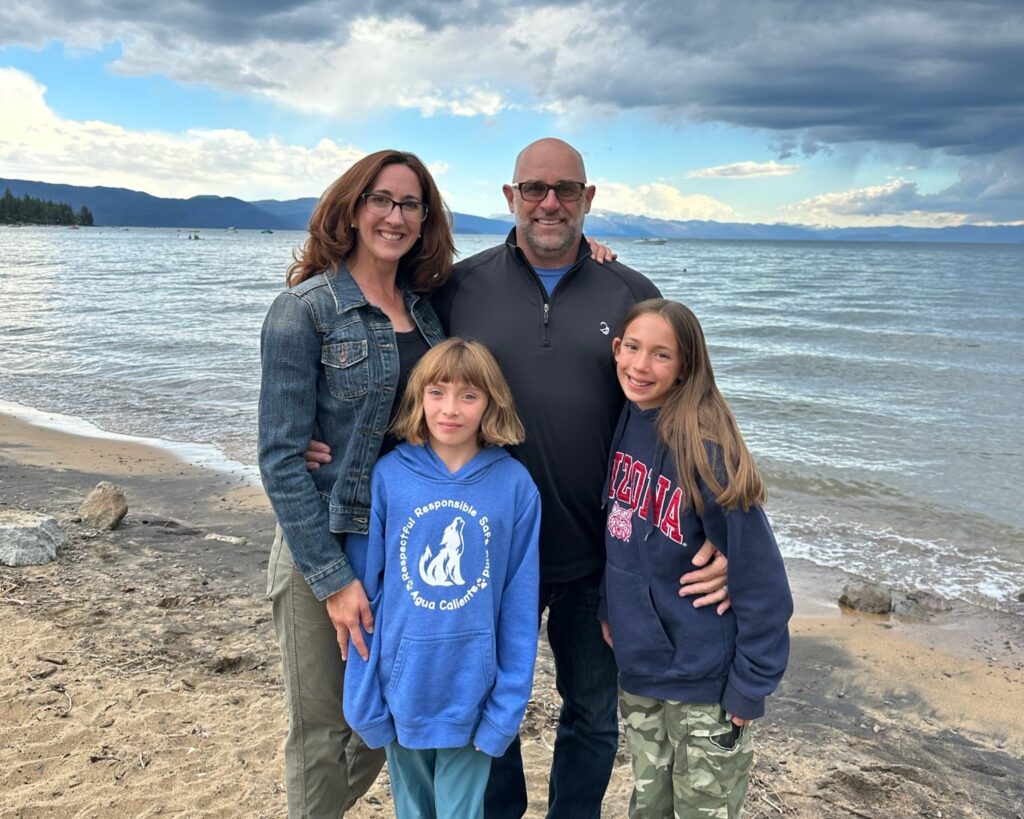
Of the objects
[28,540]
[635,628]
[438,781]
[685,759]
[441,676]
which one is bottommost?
[28,540]

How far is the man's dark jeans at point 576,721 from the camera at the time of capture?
312 cm

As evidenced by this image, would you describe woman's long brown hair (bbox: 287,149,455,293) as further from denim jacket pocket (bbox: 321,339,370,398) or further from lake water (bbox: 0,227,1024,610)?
lake water (bbox: 0,227,1024,610)

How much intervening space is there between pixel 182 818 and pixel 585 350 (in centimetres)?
268

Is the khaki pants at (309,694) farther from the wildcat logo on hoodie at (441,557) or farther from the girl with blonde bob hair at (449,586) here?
the wildcat logo on hoodie at (441,557)

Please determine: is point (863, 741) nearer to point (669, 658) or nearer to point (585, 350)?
point (669, 658)

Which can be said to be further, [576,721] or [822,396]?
[822,396]

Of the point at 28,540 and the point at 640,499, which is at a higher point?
the point at 640,499

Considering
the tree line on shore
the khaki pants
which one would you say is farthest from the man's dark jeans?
the tree line on shore

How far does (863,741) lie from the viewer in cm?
450

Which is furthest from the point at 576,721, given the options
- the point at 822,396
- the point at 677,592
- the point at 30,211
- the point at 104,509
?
the point at 30,211

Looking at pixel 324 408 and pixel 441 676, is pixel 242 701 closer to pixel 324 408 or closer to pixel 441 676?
pixel 441 676

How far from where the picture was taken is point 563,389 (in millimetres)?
2938

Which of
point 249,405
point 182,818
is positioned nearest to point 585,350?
point 182,818

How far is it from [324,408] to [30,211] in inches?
6344
